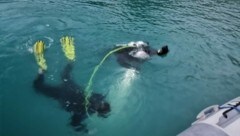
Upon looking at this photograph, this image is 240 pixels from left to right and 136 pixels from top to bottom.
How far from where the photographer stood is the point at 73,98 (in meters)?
8.79

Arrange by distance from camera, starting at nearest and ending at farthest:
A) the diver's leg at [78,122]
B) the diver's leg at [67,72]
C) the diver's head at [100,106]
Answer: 1. the diver's leg at [78,122]
2. the diver's head at [100,106]
3. the diver's leg at [67,72]

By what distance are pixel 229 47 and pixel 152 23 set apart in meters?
3.92

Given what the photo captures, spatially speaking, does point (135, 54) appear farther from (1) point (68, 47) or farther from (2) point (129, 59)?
(1) point (68, 47)

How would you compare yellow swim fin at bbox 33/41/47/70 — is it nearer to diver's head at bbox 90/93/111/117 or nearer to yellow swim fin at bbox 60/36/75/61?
yellow swim fin at bbox 60/36/75/61

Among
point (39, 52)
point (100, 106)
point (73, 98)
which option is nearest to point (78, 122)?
point (100, 106)

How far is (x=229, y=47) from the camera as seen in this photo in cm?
1283

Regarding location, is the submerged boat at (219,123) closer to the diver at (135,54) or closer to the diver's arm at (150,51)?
the diver at (135,54)

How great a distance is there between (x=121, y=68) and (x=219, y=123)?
199 inches

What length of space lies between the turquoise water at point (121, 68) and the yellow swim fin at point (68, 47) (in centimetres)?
22

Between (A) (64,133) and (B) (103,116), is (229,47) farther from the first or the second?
(A) (64,133)

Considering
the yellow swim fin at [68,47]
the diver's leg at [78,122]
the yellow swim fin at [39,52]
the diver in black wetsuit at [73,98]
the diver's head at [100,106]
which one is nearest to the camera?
the diver's leg at [78,122]

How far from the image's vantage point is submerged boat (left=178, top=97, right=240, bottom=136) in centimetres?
576

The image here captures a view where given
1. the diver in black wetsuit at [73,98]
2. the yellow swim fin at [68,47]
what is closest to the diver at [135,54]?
the yellow swim fin at [68,47]

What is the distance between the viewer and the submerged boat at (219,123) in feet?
18.9
